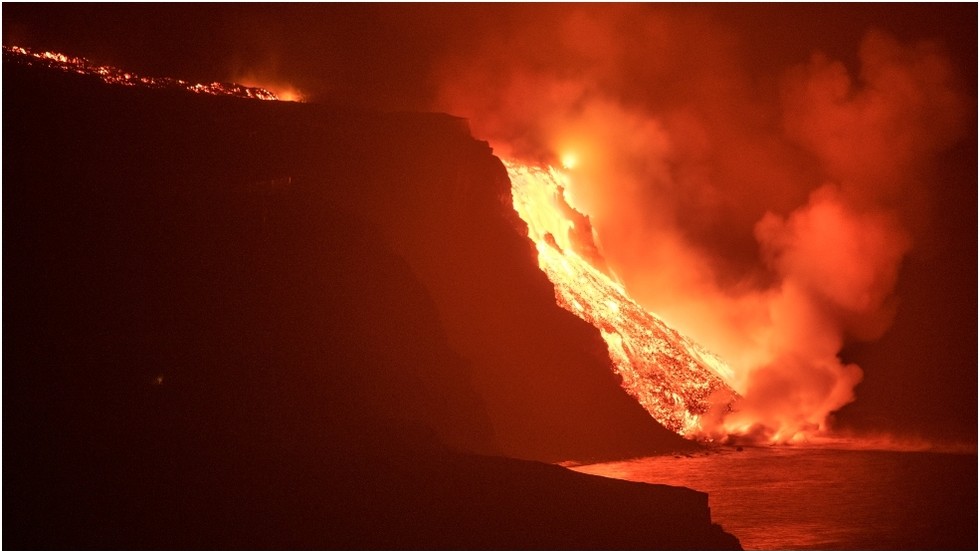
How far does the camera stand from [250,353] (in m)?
36.8

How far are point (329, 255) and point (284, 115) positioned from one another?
1452 centimetres

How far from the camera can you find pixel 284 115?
54375 millimetres

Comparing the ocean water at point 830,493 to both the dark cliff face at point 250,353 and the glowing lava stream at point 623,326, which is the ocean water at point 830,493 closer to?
the glowing lava stream at point 623,326

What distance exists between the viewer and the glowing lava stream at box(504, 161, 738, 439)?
6838cm

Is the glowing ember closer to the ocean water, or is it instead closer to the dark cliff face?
the dark cliff face

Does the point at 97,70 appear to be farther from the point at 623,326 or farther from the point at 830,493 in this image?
the point at 830,493

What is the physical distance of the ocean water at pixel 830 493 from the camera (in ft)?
140

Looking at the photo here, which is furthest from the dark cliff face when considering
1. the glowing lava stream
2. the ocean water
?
the glowing lava stream

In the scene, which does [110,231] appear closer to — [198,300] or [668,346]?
[198,300]

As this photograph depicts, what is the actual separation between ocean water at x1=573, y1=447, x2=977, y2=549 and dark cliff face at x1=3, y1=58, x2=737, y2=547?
8.09m

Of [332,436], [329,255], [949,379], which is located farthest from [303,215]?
[949,379]

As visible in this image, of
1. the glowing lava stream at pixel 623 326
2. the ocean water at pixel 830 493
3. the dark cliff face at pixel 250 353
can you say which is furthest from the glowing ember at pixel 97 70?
the ocean water at pixel 830 493

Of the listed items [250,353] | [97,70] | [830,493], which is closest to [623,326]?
[830,493]

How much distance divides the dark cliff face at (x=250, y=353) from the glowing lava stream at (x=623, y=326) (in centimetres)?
1075
